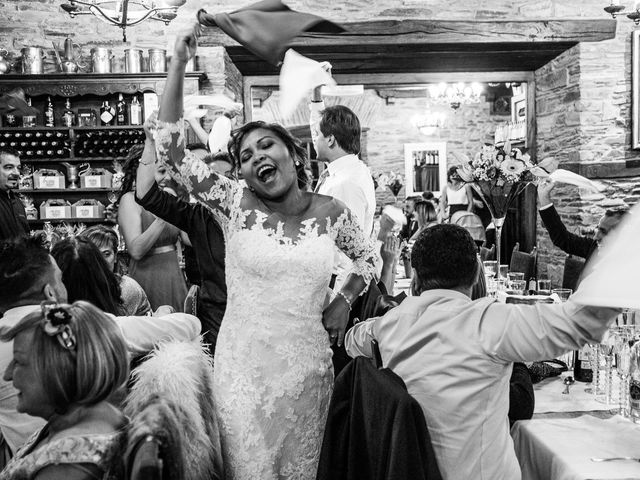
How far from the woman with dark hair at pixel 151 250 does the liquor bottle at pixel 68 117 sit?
307 cm

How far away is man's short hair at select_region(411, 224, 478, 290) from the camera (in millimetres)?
1699

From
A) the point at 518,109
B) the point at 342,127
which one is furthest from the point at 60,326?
the point at 518,109

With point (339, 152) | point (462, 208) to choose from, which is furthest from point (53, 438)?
point (462, 208)

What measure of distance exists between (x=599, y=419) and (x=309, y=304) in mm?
877

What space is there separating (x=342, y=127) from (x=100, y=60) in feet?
13.2

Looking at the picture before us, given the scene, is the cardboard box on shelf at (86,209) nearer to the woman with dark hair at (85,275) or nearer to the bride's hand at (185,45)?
the woman with dark hair at (85,275)

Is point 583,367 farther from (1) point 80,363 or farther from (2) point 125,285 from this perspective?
(2) point 125,285

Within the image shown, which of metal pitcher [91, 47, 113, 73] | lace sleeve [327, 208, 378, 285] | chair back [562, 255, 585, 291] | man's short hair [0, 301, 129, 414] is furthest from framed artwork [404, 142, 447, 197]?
man's short hair [0, 301, 129, 414]

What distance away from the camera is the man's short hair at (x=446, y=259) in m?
1.70

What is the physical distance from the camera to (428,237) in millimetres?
1718

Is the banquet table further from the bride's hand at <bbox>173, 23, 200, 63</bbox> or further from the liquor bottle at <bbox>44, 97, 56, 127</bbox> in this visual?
the liquor bottle at <bbox>44, 97, 56, 127</bbox>

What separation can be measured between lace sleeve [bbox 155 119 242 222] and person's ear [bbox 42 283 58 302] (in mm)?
475

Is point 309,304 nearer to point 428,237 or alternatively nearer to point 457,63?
point 428,237

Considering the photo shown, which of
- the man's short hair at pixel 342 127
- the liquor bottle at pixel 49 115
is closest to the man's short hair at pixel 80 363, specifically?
the man's short hair at pixel 342 127
